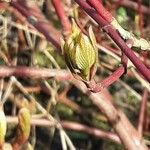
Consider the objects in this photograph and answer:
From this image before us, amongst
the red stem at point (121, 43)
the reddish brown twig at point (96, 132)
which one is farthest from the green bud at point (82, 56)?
the reddish brown twig at point (96, 132)

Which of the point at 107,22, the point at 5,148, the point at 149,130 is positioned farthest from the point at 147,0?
the point at 107,22

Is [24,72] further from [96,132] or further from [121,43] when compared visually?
[96,132]

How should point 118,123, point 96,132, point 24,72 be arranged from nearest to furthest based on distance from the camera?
point 24,72 < point 118,123 < point 96,132

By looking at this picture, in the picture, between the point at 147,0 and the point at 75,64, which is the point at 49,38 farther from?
the point at 147,0

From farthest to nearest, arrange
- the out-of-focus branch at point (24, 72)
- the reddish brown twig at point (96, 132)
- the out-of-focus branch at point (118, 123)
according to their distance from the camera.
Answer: the reddish brown twig at point (96, 132)
the out-of-focus branch at point (118, 123)
the out-of-focus branch at point (24, 72)

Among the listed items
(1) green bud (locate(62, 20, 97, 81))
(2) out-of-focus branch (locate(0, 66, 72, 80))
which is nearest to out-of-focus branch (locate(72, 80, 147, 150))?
(2) out-of-focus branch (locate(0, 66, 72, 80))

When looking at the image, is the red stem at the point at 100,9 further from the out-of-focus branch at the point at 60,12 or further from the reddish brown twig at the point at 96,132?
the reddish brown twig at the point at 96,132

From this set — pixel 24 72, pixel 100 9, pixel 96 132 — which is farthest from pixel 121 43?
pixel 96 132

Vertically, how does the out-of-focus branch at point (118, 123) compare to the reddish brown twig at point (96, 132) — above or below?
above

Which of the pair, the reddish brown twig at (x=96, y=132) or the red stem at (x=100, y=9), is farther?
the reddish brown twig at (x=96, y=132)

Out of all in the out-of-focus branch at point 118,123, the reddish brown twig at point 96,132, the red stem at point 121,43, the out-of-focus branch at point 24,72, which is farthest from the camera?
the reddish brown twig at point 96,132
